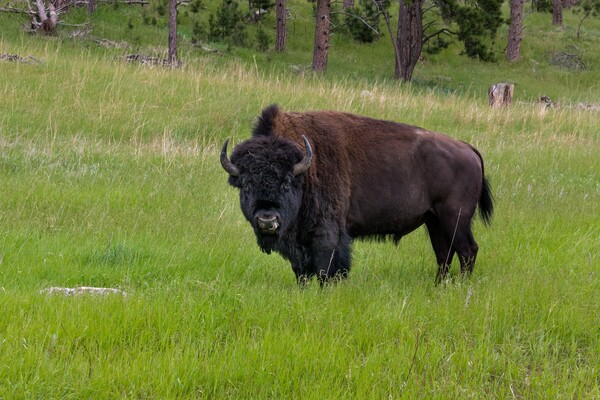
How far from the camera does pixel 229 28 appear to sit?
2888 centimetres

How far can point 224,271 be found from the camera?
6820 millimetres

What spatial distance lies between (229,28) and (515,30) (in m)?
12.9

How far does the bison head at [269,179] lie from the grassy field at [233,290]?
576mm

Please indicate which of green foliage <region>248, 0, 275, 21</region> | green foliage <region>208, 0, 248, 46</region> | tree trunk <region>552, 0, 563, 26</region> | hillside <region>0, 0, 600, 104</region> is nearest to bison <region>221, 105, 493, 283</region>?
hillside <region>0, 0, 600, 104</region>

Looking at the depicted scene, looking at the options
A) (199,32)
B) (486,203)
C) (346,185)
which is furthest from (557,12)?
(346,185)

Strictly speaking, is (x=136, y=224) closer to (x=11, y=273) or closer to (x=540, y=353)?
(x=11, y=273)

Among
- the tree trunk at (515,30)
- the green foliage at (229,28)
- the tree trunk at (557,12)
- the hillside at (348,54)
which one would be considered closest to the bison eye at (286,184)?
the hillside at (348,54)

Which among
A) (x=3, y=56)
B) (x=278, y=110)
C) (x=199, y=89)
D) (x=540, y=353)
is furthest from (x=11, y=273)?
(x=3, y=56)

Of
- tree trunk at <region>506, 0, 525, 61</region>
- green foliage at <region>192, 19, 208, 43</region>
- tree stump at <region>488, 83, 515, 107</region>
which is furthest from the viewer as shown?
tree trunk at <region>506, 0, 525, 61</region>

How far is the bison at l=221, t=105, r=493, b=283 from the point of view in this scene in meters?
6.28

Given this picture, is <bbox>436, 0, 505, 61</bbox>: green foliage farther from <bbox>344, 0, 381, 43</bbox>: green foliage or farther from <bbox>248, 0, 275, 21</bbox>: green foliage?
<bbox>248, 0, 275, 21</bbox>: green foliage

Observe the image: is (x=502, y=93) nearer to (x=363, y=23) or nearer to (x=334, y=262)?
(x=334, y=262)

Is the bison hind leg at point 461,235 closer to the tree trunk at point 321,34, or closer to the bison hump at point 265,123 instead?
the bison hump at point 265,123

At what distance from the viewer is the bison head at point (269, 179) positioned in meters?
6.10
